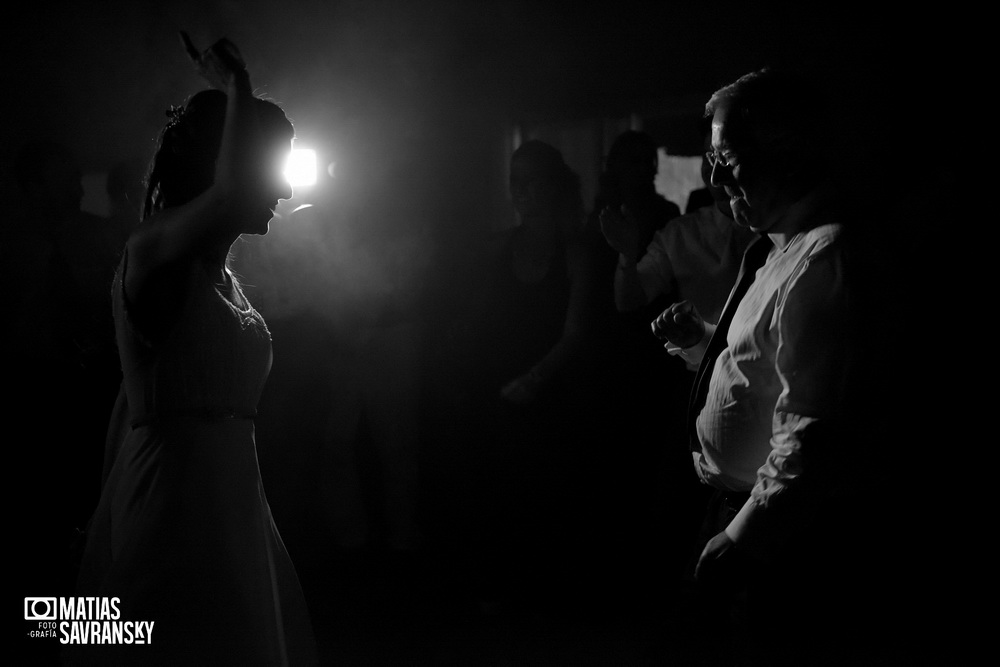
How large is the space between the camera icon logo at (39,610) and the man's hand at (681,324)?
2.23 metres

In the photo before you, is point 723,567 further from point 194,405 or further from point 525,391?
point 525,391

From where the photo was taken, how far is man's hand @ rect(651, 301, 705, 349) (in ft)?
6.59

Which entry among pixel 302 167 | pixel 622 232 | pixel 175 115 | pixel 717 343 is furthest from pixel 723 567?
pixel 302 167

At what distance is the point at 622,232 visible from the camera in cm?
306

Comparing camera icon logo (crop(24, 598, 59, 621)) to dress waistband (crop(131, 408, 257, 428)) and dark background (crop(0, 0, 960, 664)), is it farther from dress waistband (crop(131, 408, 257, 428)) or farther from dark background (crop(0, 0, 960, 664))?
dress waistband (crop(131, 408, 257, 428))

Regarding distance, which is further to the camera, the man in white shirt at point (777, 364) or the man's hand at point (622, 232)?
the man's hand at point (622, 232)

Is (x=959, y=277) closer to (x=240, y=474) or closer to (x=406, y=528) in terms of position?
(x=240, y=474)

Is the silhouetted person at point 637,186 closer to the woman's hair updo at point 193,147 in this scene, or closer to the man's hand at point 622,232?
the man's hand at point 622,232

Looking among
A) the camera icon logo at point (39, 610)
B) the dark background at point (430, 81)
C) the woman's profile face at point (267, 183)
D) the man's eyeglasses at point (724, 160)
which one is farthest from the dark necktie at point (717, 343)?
the camera icon logo at point (39, 610)

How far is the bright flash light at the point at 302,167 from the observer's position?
4.07 meters

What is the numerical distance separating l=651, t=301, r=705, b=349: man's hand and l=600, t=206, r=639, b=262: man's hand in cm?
105

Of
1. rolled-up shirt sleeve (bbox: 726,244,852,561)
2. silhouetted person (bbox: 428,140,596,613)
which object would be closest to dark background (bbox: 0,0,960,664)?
silhouetted person (bbox: 428,140,596,613)

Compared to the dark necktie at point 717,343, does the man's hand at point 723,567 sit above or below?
below

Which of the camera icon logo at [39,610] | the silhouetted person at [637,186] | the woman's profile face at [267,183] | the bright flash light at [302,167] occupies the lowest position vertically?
the camera icon logo at [39,610]
